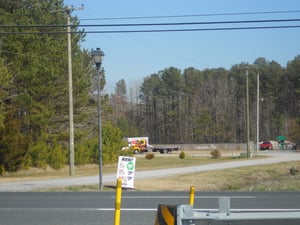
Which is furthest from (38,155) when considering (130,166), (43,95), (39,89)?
(130,166)

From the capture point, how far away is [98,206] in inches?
566

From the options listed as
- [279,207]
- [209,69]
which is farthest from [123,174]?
[209,69]

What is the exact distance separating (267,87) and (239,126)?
10322 millimetres

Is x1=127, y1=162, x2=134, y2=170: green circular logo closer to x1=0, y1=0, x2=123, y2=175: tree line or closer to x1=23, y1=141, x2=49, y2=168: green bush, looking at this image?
x1=0, y1=0, x2=123, y2=175: tree line

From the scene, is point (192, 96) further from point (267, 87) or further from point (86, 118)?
point (86, 118)

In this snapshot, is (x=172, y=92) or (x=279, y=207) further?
(x=172, y=92)

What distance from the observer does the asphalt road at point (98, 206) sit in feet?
39.1

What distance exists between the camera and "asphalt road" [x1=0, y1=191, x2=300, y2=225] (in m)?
11.9

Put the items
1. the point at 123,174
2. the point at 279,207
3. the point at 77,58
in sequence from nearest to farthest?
1. the point at 279,207
2. the point at 123,174
3. the point at 77,58

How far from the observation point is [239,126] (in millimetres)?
118125

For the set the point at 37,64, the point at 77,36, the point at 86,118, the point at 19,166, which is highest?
the point at 77,36

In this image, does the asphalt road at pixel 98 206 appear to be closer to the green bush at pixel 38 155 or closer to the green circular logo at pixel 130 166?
the green circular logo at pixel 130 166

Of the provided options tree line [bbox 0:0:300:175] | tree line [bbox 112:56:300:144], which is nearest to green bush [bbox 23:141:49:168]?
tree line [bbox 0:0:300:175]

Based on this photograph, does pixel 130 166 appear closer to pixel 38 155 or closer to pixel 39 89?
pixel 39 89
